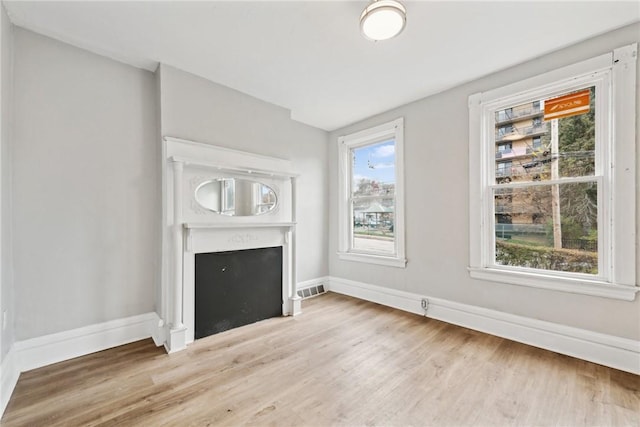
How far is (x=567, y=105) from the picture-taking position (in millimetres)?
2336

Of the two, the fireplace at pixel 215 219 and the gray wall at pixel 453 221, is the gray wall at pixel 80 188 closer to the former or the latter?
the fireplace at pixel 215 219

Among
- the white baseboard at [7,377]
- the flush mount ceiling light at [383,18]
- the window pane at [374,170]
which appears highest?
the flush mount ceiling light at [383,18]

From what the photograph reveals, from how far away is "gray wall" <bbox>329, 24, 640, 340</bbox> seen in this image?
2.14 meters

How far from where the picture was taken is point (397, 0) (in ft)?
5.73

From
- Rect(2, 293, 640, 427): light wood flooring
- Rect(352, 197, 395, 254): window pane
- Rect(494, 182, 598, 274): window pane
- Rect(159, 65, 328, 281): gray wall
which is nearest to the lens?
Rect(2, 293, 640, 427): light wood flooring

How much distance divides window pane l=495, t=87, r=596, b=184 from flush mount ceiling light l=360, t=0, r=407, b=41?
63.5 inches

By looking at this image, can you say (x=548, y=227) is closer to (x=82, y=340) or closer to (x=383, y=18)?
(x=383, y=18)

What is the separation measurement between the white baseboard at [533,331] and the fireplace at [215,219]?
144cm

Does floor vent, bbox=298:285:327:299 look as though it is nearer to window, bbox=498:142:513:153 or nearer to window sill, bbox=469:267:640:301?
window sill, bbox=469:267:640:301

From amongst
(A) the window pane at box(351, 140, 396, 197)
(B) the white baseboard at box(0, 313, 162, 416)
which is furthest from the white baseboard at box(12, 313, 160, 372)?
(A) the window pane at box(351, 140, 396, 197)

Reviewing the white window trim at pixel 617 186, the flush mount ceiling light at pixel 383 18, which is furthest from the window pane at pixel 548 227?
the flush mount ceiling light at pixel 383 18

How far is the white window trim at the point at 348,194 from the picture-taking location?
344 cm

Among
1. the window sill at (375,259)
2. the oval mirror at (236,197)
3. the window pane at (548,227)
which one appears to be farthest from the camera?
the window sill at (375,259)

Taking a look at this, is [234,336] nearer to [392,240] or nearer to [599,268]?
[392,240]
